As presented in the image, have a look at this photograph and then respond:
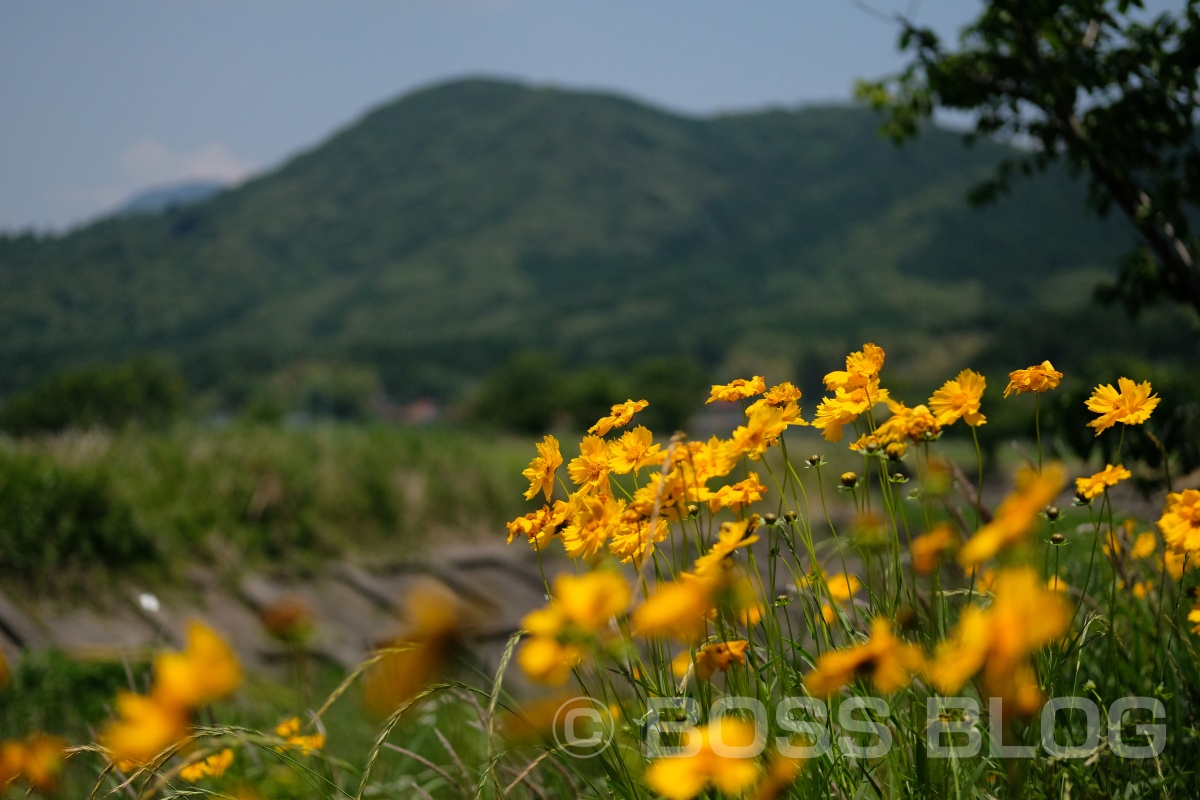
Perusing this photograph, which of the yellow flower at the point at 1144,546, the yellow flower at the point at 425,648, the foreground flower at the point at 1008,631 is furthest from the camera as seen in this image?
the yellow flower at the point at 1144,546

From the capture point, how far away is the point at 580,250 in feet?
450

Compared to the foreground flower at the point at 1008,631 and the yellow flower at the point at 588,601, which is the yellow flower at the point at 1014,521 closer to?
the foreground flower at the point at 1008,631

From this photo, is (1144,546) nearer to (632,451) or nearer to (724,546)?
(632,451)


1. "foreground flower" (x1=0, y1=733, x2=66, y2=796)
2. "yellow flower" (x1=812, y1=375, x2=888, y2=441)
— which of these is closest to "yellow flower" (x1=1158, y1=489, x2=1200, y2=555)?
"yellow flower" (x1=812, y1=375, x2=888, y2=441)

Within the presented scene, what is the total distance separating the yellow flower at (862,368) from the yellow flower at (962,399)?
9 cm

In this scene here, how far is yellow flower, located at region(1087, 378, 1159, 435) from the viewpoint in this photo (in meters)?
1.21

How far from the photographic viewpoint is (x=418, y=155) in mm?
158000

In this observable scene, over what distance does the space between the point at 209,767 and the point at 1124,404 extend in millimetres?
1670

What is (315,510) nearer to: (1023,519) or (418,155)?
(1023,519)

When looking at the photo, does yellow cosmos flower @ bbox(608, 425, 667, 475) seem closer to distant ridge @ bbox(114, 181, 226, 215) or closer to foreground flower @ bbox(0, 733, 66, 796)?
foreground flower @ bbox(0, 733, 66, 796)

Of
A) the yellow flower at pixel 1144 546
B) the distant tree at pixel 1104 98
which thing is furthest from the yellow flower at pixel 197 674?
the distant tree at pixel 1104 98

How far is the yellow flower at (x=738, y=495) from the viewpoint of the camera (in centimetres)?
118

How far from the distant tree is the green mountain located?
2677 cm

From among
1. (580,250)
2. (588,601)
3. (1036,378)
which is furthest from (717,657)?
(580,250)
